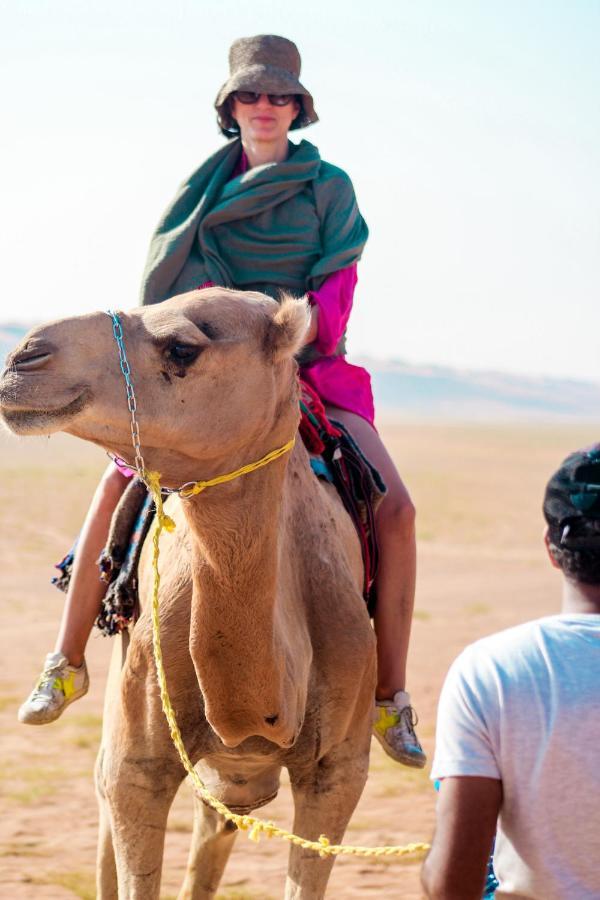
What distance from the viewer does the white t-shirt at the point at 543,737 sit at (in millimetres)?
2439

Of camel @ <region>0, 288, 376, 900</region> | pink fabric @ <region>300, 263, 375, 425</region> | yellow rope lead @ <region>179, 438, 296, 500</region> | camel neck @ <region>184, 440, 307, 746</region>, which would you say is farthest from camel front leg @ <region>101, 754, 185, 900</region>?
pink fabric @ <region>300, 263, 375, 425</region>

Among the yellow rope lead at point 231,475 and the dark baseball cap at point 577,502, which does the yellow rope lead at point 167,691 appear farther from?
the dark baseball cap at point 577,502

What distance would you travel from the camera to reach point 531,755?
2463 millimetres

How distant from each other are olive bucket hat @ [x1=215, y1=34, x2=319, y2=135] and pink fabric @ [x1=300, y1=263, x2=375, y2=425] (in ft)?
2.90

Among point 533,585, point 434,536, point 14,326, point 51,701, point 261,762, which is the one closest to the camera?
point 261,762

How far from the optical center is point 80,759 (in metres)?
10.1

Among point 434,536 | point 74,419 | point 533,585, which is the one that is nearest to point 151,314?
point 74,419

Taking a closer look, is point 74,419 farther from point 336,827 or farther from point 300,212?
point 300,212

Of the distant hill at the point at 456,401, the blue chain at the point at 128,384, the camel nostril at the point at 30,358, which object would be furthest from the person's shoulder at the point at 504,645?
the distant hill at the point at 456,401

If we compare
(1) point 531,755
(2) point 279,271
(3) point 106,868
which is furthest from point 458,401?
(1) point 531,755

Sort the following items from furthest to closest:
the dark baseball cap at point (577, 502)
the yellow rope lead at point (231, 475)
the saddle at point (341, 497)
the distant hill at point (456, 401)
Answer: the distant hill at point (456, 401), the saddle at point (341, 497), the yellow rope lead at point (231, 475), the dark baseball cap at point (577, 502)

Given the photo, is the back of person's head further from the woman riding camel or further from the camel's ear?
the woman riding camel

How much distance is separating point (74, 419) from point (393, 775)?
7024mm

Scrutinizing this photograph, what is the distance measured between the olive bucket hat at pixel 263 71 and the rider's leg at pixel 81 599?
1.81m
